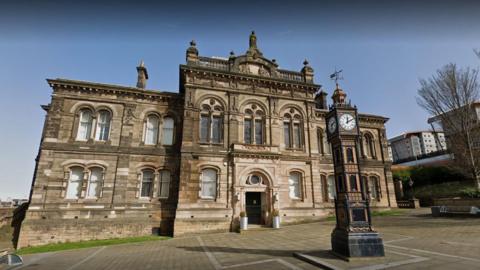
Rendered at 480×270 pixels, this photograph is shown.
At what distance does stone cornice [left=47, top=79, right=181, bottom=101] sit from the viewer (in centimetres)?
1673

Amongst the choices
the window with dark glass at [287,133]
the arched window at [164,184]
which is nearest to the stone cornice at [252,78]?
the window with dark glass at [287,133]

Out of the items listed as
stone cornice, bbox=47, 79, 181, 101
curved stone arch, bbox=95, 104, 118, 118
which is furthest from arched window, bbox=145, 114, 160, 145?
curved stone arch, bbox=95, 104, 118, 118

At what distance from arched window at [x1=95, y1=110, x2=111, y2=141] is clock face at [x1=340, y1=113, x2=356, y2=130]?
627 inches

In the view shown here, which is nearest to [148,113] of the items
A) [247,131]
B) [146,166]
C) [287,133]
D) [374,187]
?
[146,166]

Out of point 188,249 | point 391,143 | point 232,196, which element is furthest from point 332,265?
point 391,143

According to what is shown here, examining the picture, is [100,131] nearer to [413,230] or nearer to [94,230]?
[94,230]

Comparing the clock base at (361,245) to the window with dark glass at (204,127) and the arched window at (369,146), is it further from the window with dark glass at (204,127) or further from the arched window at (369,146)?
the arched window at (369,146)

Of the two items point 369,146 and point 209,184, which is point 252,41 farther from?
point 369,146

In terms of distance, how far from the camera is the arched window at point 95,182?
52.1 feet

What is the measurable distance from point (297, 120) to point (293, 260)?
45.3ft

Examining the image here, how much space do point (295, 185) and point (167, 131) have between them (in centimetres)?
1091

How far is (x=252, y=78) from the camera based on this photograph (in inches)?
750

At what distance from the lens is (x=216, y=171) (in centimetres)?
1691

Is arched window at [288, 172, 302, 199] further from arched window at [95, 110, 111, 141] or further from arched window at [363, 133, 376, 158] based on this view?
arched window at [95, 110, 111, 141]
